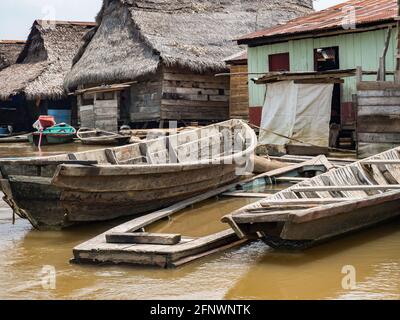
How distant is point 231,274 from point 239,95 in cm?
1459

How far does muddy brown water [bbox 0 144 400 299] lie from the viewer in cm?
536

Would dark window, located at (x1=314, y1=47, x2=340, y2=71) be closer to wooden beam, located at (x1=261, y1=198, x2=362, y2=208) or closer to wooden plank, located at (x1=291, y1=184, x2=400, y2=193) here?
wooden plank, located at (x1=291, y1=184, x2=400, y2=193)

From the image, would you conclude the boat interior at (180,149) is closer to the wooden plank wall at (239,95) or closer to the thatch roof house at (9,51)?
the wooden plank wall at (239,95)

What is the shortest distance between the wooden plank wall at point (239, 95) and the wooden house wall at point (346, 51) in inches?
85.5

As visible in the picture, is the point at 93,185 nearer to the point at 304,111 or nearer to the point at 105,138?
the point at 304,111

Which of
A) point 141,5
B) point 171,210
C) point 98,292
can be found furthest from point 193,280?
point 141,5

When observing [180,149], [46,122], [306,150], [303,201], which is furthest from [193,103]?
[303,201]

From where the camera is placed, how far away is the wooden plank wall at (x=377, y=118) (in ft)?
39.6

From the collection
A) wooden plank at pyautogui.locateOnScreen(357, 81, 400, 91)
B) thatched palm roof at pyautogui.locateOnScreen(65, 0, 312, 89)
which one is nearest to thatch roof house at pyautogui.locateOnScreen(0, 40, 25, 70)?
thatched palm roof at pyautogui.locateOnScreen(65, 0, 312, 89)

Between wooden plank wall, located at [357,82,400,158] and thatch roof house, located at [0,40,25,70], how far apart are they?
2402 cm

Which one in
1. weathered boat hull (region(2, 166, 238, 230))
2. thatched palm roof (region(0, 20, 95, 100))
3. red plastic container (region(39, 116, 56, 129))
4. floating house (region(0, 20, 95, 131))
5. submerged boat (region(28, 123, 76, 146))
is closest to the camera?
weathered boat hull (region(2, 166, 238, 230))

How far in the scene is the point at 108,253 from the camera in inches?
244

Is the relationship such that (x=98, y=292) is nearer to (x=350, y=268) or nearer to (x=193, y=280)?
(x=193, y=280)
